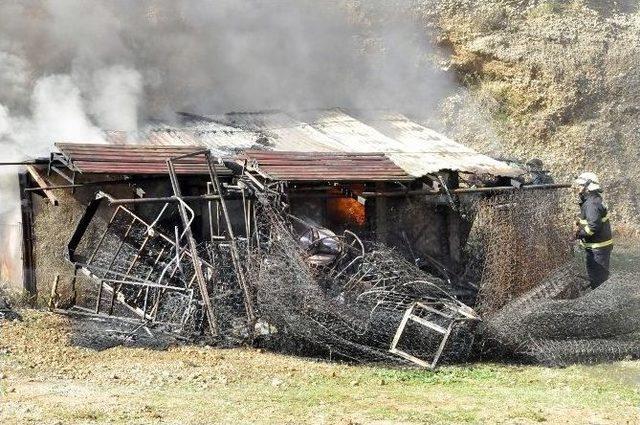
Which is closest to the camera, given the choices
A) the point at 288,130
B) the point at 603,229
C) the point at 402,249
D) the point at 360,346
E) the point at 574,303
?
the point at 360,346

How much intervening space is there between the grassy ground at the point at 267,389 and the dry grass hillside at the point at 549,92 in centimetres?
935

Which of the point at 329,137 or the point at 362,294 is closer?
the point at 362,294

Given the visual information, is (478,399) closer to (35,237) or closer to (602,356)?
(602,356)

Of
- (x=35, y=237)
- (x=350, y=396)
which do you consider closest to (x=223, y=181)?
(x=35, y=237)

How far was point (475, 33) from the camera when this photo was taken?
1988 cm

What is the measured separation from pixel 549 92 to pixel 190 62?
27.7ft

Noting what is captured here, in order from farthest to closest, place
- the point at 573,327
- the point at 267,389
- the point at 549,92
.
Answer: the point at 549,92 < the point at 573,327 < the point at 267,389

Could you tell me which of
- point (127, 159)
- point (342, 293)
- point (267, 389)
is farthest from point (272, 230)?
point (127, 159)

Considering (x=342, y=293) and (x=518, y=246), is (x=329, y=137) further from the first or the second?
(x=342, y=293)

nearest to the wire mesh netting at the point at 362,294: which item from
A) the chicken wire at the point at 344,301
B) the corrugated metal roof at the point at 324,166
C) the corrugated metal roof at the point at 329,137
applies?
the chicken wire at the point at 344,301

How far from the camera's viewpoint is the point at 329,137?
1582 centimetres

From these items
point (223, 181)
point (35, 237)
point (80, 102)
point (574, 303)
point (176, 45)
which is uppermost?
point (176, 45)

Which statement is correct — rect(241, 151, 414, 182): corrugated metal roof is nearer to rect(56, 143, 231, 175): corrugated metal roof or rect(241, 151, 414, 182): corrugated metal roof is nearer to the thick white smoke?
rect(56, 143, 231, 175): corrugated metal roof

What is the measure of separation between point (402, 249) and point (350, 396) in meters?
6.30
